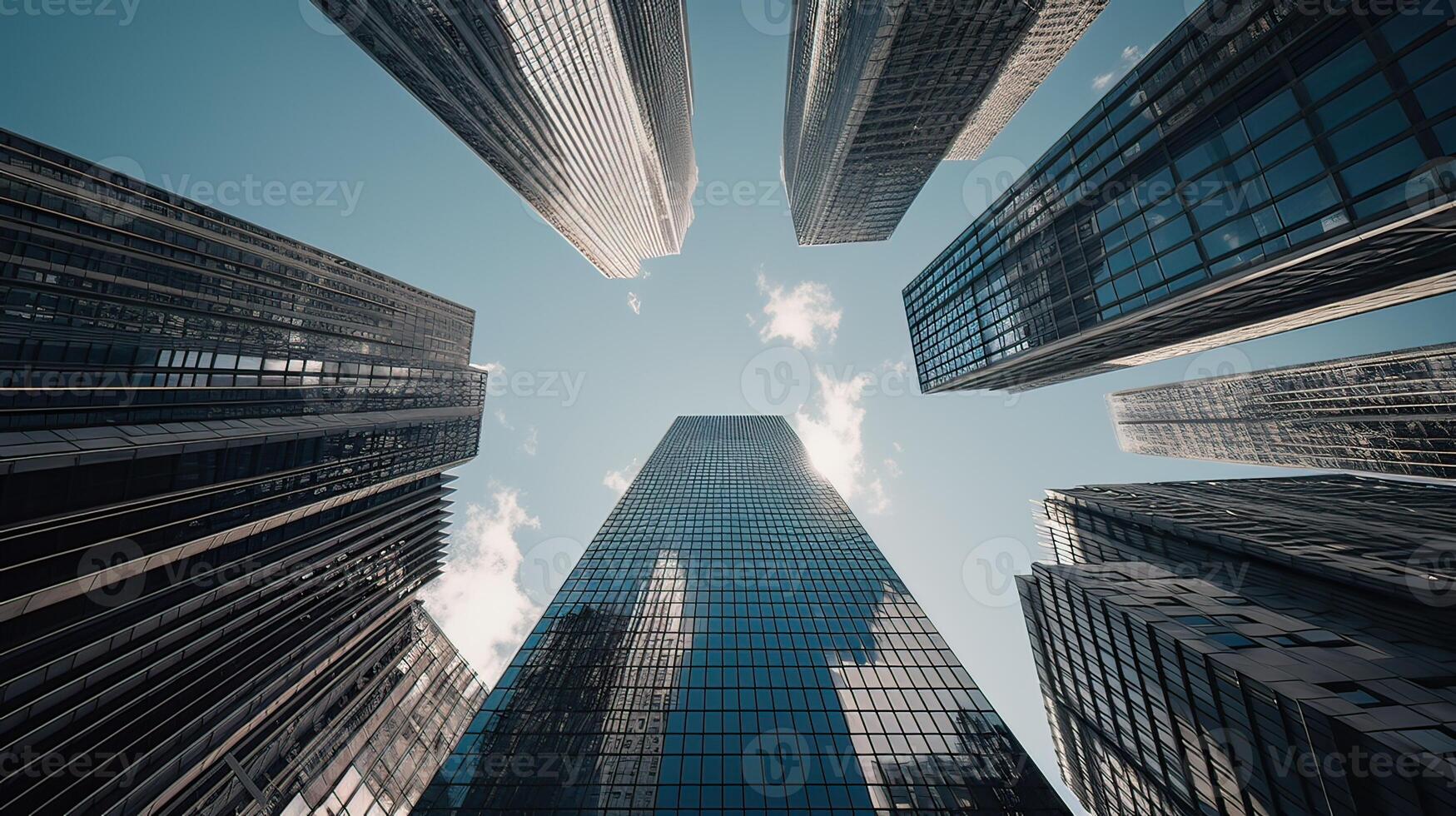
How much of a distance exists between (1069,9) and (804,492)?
108608mm

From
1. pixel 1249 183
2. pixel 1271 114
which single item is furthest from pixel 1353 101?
pixel 1249 183

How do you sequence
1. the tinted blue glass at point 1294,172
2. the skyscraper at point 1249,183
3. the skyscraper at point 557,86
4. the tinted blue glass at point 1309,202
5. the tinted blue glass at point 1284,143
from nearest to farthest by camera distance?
the skyscraper at point 1249,183, the tinted blue glass at point 1309,202, the tinted blue glass at point 1294,172, the tinted blue glass at point 1284,143, the skyscraper at point 557,86

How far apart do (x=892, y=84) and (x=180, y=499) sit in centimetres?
8606

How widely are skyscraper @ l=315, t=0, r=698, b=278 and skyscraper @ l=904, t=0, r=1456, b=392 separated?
5981 centimetres

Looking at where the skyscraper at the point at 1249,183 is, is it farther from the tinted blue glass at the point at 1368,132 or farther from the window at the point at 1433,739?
the window at the point at 1433,739

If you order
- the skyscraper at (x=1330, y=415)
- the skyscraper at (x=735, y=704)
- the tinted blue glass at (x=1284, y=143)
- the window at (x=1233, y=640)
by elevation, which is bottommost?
the skyscraper at (x=735, y=704)

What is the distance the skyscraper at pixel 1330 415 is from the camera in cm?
7738

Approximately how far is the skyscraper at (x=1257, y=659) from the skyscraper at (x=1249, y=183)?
18.0 m

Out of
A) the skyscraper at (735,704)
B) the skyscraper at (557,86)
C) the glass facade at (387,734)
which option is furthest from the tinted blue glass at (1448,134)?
the glass facade at (387,734)

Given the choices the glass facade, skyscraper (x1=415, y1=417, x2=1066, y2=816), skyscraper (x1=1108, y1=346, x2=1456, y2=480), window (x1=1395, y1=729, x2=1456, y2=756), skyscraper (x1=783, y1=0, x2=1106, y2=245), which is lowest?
the glass facade

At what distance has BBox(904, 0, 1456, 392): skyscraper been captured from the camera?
16.1 m

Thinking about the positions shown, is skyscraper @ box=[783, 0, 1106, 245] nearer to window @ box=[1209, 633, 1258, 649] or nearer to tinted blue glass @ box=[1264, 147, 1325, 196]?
tinted blue glass @ box=[1264, 147, 1325, 196]

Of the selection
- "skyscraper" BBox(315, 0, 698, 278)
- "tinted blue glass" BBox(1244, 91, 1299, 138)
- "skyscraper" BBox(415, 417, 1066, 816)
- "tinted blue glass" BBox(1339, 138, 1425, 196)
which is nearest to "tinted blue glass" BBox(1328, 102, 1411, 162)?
"tinted blue glass" BBox(1339, 138, 1425, 196)

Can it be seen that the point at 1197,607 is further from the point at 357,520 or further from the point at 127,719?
the point at 357,520
